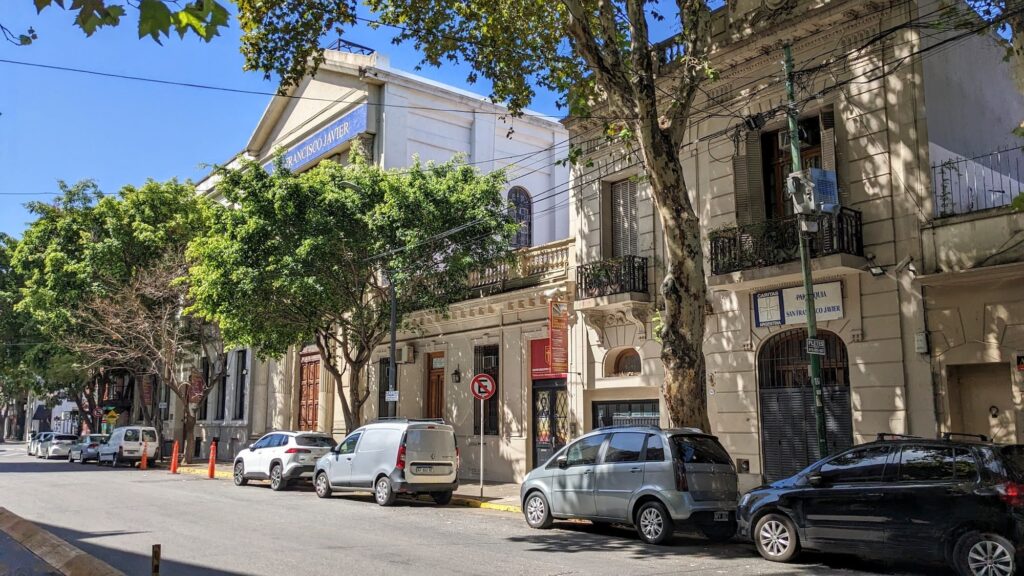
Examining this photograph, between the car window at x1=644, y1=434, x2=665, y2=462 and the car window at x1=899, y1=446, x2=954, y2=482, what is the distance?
3292 millimetres

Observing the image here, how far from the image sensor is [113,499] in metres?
17.4

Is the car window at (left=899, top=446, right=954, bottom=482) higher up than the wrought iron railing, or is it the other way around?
the wrought iron railing

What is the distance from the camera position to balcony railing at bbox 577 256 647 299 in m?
18.5

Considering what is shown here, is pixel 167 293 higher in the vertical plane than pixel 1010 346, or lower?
higher

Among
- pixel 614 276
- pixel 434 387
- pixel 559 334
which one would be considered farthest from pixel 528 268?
pixel 434 387

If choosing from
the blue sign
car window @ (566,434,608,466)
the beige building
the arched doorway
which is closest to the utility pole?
the beige building

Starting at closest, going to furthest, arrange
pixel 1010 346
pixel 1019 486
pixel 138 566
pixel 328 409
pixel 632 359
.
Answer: pixel 1019 486 → pixel 138 566 → pixel 1010 346 → pixel 632 359 → pixel 328 409

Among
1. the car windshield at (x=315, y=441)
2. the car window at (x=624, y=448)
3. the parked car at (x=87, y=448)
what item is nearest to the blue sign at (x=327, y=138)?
the car windshield at (x=315, y=441)

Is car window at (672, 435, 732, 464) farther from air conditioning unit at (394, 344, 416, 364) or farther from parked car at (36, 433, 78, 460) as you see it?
parked car at (36, 433, 78, 460)

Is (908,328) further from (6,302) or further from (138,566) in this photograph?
(6,302)

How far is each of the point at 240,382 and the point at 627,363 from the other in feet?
77.7

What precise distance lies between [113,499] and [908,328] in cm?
1637

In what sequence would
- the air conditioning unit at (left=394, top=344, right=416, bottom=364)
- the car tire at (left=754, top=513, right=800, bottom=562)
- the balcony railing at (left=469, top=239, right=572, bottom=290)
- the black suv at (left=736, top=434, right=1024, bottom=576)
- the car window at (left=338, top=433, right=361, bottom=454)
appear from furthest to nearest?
the air conditioning unit at (left=394, top=344, right=416, bottom=364), the balcony railing at (left=469, top=239, right=572, bottom=290), the car window at (left=338, top=433, right=361, bottom=454), the car tire at (left=754, top=513, right=800, bottom=562), the black suv at (left=736, top=434, right=1024, bottom=576)

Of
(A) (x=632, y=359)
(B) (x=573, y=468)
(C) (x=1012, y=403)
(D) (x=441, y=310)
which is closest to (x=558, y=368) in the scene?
(A) (x=632, y=359)
